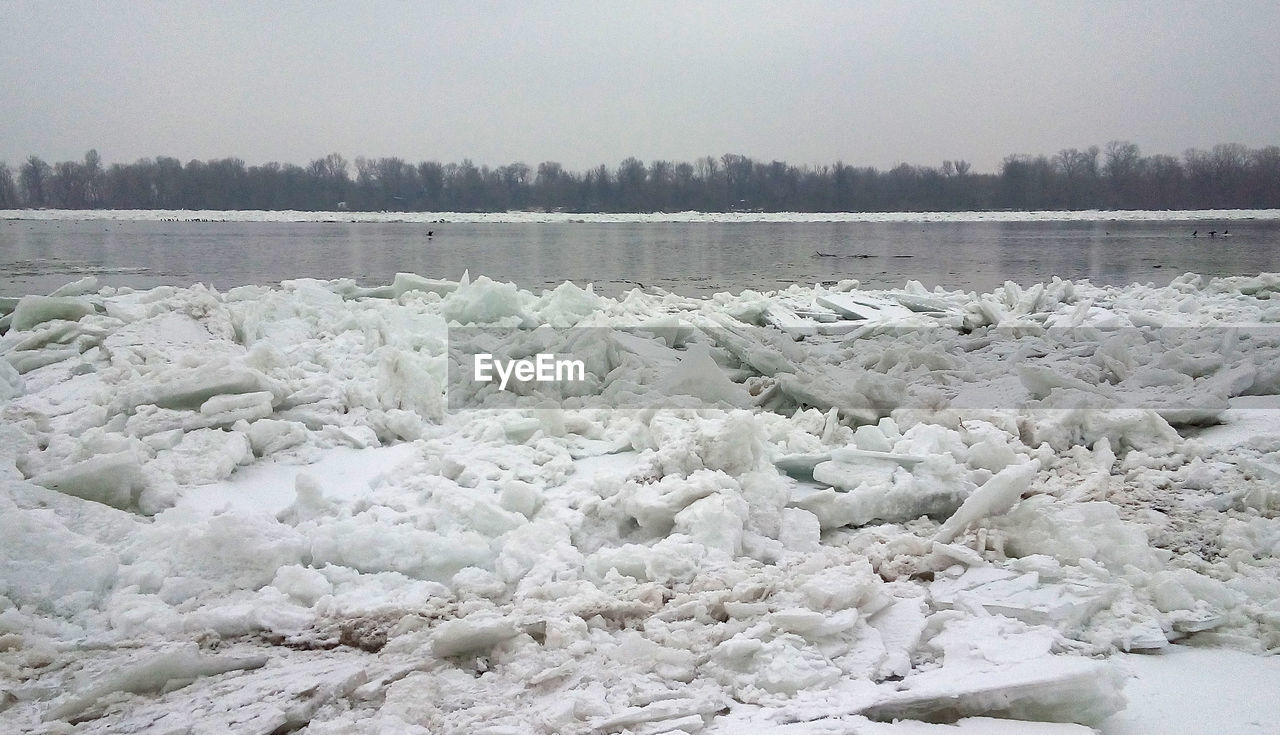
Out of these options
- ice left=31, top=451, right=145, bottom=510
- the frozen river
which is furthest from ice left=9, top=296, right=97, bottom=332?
the frozen river

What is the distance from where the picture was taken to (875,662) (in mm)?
2123

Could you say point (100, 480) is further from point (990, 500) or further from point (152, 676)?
point (990, 500)

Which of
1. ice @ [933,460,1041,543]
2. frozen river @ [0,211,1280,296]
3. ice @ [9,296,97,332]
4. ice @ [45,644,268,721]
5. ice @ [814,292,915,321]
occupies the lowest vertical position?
ice @ [45,644,268,721]

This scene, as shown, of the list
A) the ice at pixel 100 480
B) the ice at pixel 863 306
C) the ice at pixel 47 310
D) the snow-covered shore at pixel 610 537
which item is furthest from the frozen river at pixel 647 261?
the ice at pixel 100 480

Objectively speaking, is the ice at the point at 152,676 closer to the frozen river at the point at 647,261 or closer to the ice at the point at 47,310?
the ice at the point at 47,310

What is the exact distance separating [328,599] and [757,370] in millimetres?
3207

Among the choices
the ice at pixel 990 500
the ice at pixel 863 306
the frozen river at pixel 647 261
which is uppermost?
the frozen river at pixel 647 261

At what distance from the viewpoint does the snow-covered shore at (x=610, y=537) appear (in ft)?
6.69

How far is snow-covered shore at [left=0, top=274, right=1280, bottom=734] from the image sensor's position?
204 centimetres

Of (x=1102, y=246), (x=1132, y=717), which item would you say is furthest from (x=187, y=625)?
(x=1102, y=246)

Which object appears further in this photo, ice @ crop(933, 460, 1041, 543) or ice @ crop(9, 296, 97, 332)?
ice @ crop(9, 296, 97, 332)

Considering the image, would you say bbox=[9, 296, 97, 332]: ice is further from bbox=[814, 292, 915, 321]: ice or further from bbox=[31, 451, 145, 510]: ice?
bbox=[814, 292, 915, 321]: ice

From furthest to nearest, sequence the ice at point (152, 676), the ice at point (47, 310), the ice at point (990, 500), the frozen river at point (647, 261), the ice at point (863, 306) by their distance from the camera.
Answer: the frozen river at point (647, 261) < the ice at point (863, 306) < the ice at point (47, 310) < the ice at point (990, 500) < the ice at point (152, 676)

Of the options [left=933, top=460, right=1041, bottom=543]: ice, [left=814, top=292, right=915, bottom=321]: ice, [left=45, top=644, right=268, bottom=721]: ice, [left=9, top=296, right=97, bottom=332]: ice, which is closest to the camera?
[left=45, top=644, right=268, bottom=721]: ice
